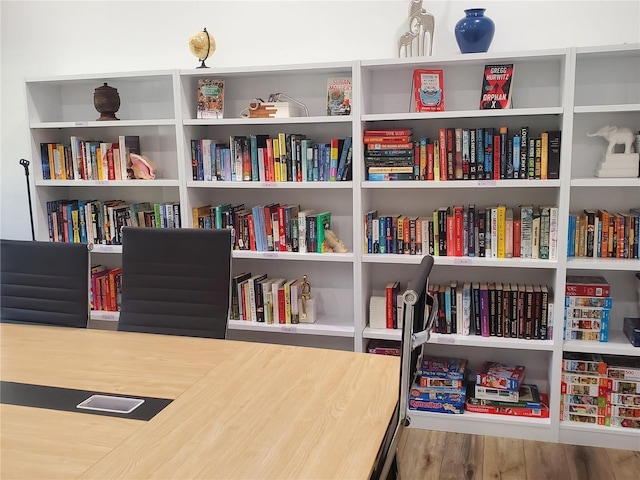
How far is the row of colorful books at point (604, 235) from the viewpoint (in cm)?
279

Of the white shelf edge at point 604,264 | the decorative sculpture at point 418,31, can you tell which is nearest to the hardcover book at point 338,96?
the decorative sculpture at point 418,31

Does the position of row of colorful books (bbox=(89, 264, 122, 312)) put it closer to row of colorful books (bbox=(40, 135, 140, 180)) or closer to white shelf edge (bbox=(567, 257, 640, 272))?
row of colorful books (bbox=(40, 135, 140, 180))

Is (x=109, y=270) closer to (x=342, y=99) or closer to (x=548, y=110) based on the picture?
(x=342, y=99)

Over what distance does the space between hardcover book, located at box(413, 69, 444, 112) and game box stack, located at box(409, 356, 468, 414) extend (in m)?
1.33

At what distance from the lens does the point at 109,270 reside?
3699mm

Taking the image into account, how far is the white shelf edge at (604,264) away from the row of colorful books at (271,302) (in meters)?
1.37

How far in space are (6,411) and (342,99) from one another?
2149mm

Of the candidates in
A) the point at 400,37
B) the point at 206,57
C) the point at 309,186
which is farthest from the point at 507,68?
the point at 206,57

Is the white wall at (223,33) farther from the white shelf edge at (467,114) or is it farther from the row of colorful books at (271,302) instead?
the row of colorful books at (271,302)

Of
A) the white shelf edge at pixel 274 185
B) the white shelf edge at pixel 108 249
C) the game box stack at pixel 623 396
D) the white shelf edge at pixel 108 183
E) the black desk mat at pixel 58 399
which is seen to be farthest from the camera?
the white shelf edge at pixel 108 249

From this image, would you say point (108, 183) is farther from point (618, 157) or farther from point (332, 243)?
point (618, 157)

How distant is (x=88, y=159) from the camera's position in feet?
11.4

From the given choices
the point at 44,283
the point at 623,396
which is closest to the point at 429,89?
the point at 623,396

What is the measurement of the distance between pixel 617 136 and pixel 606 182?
0.86 feet
